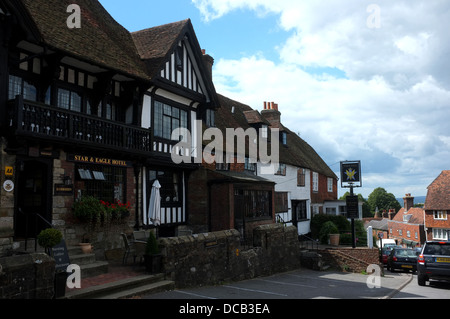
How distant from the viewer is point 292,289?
13484mm

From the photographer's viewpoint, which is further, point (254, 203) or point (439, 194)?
point (439, 194)

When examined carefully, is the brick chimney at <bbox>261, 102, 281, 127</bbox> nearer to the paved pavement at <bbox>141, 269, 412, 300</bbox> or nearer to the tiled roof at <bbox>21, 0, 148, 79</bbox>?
the paved pavement at <bbox>141, 269, 412, 300</bbox>

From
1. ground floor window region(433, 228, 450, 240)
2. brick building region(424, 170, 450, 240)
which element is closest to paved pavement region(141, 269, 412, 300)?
brick building region(424, 170, 450, 240)

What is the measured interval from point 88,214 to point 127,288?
322 cm

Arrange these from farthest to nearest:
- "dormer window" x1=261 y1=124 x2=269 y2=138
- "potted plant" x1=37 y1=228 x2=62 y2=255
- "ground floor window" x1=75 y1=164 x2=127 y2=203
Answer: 1. "dormer window" x1=261 y1=124 x2=269 y2=138
2. "ground floor window" x1=75 y1=164 x2=127 y2=203
3. "potted plant" x1=37 y1=228 x2=62 y2=255

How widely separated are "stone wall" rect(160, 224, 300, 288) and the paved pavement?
41cm

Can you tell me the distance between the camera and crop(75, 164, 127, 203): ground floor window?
41.5 ft

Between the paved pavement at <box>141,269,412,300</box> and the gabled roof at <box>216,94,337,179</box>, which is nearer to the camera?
the paved pavement at <box>141,269,412,300</box>

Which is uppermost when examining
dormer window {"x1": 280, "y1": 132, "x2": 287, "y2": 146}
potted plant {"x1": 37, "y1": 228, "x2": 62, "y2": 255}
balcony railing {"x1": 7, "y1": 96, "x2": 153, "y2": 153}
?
dormer window {"x1": 280, "y1": 132, "x2": 287, "y2": 146}

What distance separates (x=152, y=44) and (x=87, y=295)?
11.4 meters

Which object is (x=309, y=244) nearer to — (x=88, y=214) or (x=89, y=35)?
(x=88, y=214)

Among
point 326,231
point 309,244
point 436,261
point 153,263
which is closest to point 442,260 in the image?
point 436,261

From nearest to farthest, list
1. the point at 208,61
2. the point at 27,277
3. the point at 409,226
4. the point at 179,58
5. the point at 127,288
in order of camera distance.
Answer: the point at 27,277, the point at 127,288, the point at 179,58, the point at 208,61, the point at 409,226
